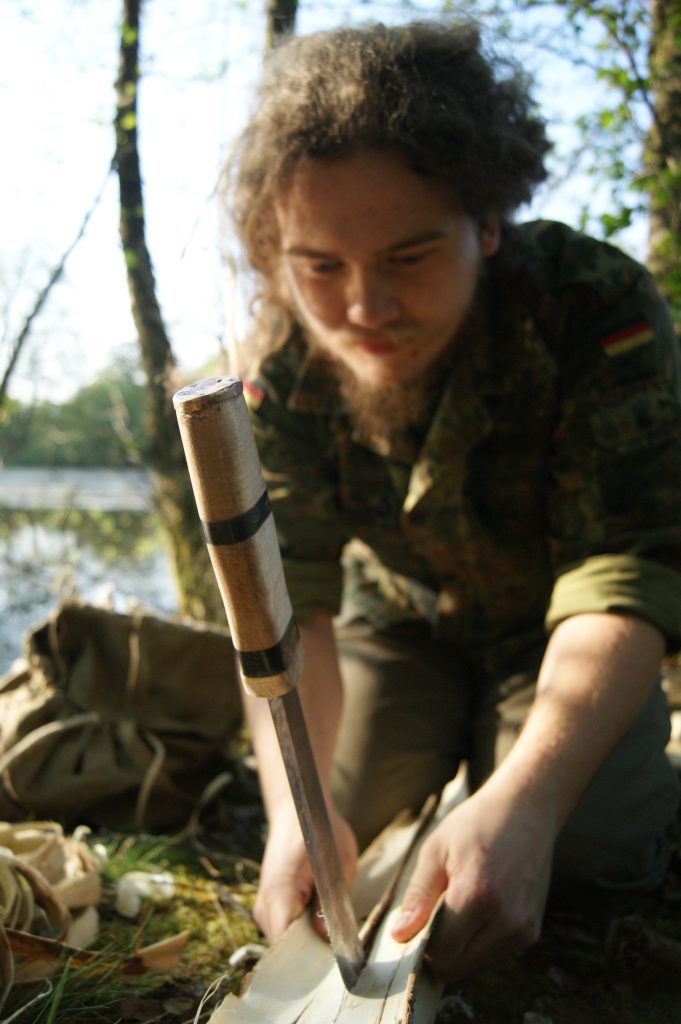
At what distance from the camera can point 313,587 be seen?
6.73ft

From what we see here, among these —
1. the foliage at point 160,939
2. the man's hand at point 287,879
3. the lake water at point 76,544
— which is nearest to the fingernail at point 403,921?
the man's hand at point 287,879

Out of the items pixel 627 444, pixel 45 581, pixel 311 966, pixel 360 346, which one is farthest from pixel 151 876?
pixel 45 581

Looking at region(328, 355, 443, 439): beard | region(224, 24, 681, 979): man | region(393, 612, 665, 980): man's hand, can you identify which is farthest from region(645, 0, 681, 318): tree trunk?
region(393, 612, 665, 980): man's hand

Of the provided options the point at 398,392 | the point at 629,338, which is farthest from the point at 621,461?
the point at 398,392

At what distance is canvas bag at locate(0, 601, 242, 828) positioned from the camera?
2.16 meters

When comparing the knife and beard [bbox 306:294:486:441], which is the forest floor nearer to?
the knife

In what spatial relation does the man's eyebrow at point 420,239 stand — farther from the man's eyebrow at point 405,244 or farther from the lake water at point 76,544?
the lake water at point 76,544

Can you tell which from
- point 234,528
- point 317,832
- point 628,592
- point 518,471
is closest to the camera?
point 234,528

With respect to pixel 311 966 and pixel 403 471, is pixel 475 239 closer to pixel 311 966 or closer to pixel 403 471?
pixel 403 471

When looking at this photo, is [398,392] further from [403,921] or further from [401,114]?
[403,921]

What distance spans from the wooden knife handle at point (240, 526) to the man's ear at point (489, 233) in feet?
3.63

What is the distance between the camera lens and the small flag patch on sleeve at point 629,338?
1730mm

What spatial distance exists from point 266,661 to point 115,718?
151 centimetres

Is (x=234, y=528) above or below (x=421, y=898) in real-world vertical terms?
above
